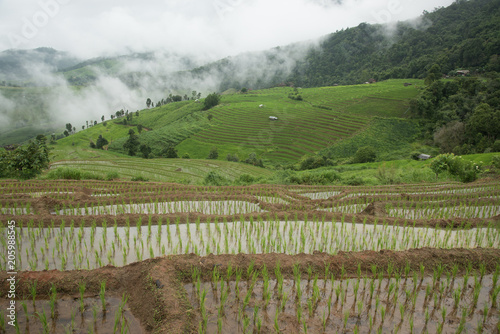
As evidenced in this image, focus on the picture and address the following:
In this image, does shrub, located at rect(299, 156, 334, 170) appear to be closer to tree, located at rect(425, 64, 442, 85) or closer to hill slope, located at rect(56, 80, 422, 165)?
hill slope, located at rect(56, 80, 422, 165)

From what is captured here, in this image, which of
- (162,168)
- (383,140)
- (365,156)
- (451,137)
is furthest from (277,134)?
(162,168)

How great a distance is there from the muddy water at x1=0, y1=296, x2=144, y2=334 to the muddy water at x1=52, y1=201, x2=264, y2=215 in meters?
5.40

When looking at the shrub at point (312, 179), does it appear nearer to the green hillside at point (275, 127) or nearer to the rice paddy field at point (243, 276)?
the rice paddy field at point (243, 276)

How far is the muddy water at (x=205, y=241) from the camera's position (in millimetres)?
6160

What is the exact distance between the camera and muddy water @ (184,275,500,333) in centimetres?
409

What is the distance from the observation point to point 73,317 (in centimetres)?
396

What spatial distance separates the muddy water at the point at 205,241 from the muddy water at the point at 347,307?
1429 mm

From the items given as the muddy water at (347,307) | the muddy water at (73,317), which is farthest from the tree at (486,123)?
the muddy water at (73,317)

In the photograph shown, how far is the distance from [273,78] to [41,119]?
109276mm

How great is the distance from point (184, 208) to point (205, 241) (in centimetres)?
370

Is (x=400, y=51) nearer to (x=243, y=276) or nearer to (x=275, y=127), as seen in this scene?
(x=275, y=127)

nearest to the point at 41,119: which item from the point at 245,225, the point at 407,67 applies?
the point at 407,67

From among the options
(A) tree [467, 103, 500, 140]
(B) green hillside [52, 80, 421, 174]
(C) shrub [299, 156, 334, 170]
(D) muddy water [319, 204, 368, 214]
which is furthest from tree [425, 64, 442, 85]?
(D) muddy water [319, 204, 368, 214]

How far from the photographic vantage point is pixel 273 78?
145 meters
